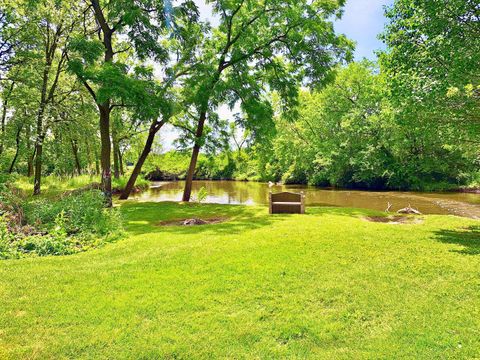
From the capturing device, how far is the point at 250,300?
186 inches

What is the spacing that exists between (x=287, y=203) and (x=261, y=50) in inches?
374

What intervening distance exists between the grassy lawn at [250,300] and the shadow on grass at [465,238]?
0.30ft

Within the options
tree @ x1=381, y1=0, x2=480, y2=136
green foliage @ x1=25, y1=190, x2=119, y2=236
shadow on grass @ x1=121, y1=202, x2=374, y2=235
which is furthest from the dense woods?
green foliage @ x1=25, y1=190, x2=119, y2=236

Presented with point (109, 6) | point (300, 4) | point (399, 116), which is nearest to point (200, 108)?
point (109, 6)

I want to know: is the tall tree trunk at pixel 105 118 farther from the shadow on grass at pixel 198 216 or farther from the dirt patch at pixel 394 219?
the dirt patch at pixel 394 219

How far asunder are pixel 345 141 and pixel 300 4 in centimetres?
1844

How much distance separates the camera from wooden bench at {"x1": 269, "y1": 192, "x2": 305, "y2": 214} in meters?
12.4

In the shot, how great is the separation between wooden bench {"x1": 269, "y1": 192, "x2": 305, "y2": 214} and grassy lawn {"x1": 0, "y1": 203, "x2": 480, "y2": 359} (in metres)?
4.64

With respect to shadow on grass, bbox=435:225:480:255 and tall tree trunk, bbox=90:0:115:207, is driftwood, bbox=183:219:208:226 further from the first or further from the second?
shadow on grass, bbox=435:225:480:255

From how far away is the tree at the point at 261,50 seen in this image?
52.1 feet

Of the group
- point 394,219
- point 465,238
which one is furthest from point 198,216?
point 465,238

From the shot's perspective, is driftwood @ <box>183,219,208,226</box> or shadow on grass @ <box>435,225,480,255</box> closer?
shadow on grass @ <box>435,225,480,255</box>

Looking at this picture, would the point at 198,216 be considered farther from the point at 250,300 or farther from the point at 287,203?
the point at 250,300

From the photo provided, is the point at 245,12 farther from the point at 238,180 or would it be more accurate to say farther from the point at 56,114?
the point at 238,180
